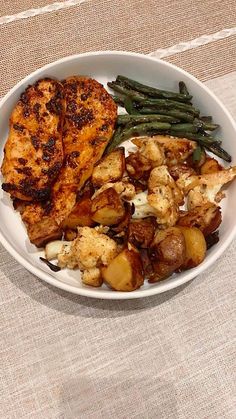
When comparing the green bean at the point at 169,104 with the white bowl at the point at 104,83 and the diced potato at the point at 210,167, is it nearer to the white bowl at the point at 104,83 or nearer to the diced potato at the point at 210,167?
the white bowl at the point at 104,83

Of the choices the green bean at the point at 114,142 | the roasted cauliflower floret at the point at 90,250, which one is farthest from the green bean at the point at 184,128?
the roasted cauliflower floret at the point at 90,250

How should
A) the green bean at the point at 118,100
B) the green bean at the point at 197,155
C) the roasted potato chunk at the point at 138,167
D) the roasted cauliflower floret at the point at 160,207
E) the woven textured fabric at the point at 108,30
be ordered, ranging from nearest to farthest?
the roasted cauliflower floret at the point at 160,207, the roasted potato chunk at the point at 138,167, the green bean at the point at 197,155, the green bean at the point at 118,100, the woven textured fabric at the point at 108,30

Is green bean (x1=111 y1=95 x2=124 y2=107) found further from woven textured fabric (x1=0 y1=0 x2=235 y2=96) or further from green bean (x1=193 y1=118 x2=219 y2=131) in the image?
woven textured fabric (x1=0 y1=0 x2=235 y2=96)

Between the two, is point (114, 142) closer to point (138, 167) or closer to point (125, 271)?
point (138, 167)

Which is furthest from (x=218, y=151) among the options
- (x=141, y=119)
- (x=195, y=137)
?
(x=141, y=119)

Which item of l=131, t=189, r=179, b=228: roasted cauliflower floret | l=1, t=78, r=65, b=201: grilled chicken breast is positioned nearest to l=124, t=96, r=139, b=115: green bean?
l=1, t=78, r=65, b=201: grilled chicken breast

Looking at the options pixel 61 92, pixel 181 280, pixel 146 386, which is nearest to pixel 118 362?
pixel 146 386

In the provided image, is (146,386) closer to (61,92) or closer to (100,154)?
(100,154)
